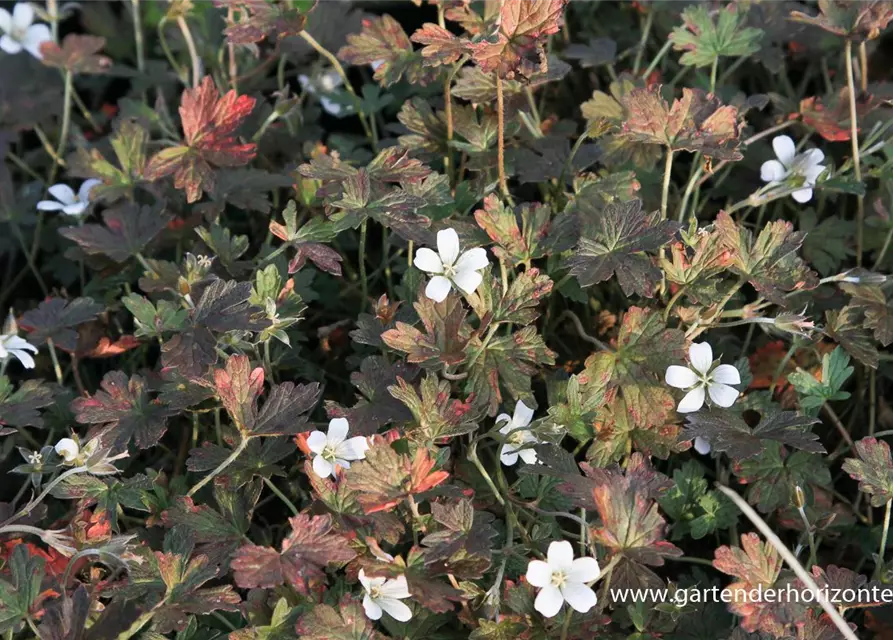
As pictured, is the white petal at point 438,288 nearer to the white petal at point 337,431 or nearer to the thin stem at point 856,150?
the white petal at point 337,431

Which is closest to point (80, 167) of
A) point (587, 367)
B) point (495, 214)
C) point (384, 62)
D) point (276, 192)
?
point (276, 192)

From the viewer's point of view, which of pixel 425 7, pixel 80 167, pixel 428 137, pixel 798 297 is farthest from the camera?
pixel 425 7

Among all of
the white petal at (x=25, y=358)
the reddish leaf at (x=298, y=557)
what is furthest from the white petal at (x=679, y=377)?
the white petal at (x=25, y=358)

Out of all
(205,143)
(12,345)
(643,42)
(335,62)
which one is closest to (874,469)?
(643,42)

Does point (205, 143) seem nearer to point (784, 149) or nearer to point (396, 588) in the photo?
point (396, 588)

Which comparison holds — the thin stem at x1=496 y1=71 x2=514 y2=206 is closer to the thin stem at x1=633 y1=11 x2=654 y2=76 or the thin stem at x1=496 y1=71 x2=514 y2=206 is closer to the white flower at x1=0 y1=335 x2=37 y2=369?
the thin stem at x1=633 y1=11 x2=654 y2=76

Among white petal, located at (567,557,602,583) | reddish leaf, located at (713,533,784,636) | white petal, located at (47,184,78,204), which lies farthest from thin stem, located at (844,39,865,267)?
white petal, located at (47,184,78,204)

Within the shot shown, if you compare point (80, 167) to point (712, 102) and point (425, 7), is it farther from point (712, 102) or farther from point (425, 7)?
point (712, 102)

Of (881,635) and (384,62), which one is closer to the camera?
(881,635)
